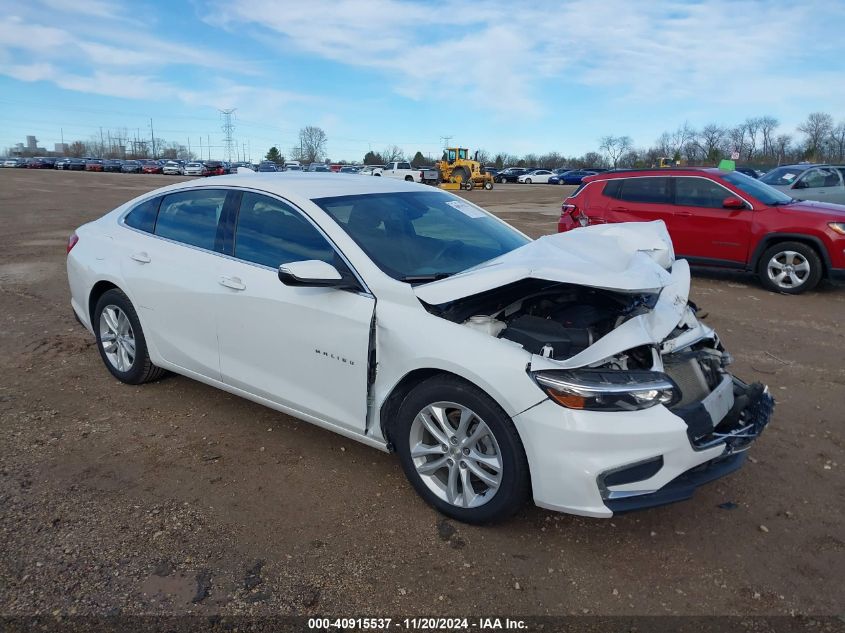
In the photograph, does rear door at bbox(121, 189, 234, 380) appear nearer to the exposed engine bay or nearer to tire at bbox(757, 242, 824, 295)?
the exposed engine bay

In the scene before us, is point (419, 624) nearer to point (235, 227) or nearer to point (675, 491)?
point (675, 491)

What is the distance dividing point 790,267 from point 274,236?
24.1 ft

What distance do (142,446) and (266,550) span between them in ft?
4.71

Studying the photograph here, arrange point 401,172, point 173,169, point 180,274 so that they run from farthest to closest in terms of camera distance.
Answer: point 173,169 → point 401,172 → point 180,274

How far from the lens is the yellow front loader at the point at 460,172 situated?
4159cm

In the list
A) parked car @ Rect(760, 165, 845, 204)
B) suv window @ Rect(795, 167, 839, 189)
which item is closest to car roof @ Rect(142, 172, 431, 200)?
parked car @ Rect(760, 165, 845, 204)

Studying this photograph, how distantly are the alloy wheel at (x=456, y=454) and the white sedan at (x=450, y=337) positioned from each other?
0.01 m

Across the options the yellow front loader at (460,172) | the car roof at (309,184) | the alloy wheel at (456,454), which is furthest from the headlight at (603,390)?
the yellow front loader at (460,172)

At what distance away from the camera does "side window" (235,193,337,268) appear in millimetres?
3555

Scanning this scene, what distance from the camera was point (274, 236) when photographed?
375 cm

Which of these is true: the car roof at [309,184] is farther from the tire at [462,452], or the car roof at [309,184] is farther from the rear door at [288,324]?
the tire at [462,452]

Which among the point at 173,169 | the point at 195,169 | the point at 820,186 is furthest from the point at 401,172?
the point at 820,186

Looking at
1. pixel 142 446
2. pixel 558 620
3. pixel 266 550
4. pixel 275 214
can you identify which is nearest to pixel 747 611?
pixel 558 620

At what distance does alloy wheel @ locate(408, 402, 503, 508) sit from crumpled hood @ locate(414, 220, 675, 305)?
57 centimetres
